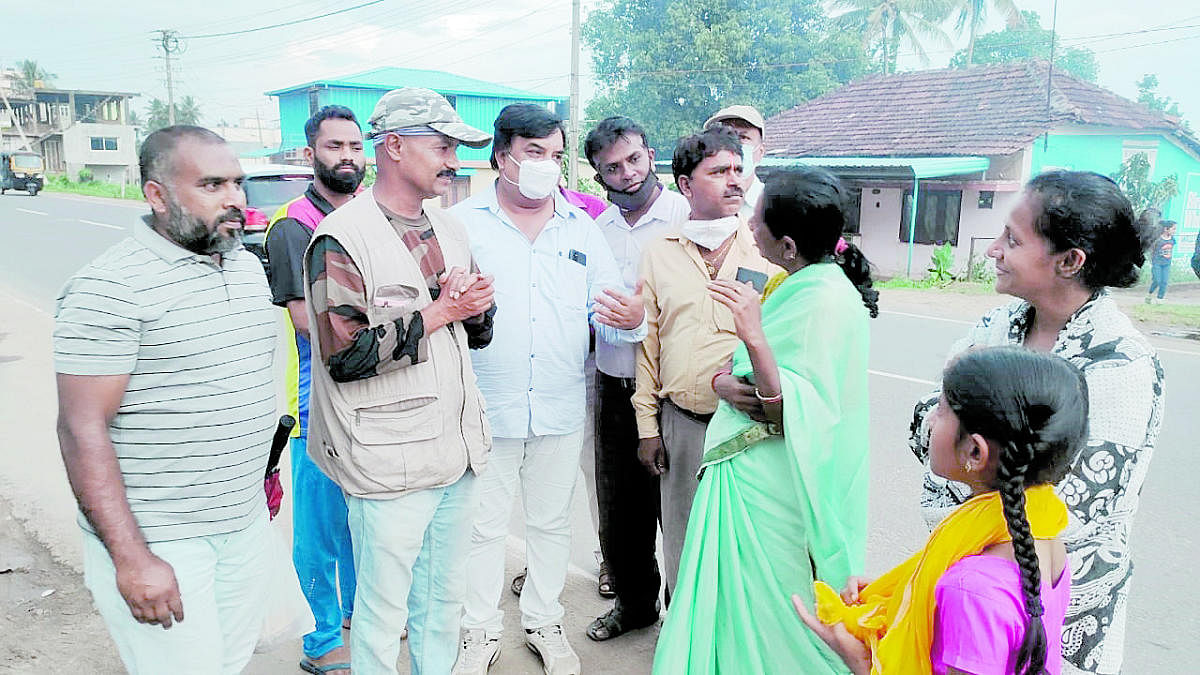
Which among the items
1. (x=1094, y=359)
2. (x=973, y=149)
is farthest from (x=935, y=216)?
(x=1094, y=359)

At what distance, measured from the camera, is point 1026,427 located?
54.4 inches

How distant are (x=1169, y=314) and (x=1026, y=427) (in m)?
11.8

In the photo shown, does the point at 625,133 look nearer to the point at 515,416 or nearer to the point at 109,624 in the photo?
the point at 515,416

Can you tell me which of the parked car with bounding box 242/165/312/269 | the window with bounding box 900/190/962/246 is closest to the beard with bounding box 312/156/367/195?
the parked car with bounding box 242/165/312/269

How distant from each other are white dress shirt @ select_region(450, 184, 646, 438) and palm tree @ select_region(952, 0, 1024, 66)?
31640 millimetres

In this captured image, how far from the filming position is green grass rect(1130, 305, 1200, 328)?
10.5 meters

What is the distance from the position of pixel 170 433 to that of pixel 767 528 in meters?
1.54

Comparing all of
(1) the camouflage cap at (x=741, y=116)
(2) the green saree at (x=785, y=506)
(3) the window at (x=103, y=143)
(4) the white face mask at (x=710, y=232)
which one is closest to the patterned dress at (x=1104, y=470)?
(2) the green saree at (x=785, y=506)

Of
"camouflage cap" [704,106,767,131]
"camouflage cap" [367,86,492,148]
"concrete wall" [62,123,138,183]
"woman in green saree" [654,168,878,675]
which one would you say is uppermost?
"concrete wall" [62,123,138,183]

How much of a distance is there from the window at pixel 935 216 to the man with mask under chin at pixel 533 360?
15263mm

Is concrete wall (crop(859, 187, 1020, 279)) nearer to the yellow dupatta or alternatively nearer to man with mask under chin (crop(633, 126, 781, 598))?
man with mask under chin (crop(633, 126, 781, 598))

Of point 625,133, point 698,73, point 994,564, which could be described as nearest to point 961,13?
point 698,73

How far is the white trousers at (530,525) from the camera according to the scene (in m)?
2.95

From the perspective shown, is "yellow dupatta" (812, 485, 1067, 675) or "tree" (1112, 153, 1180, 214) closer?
"yellow dupatta" (812, 485, 1067, 675)
